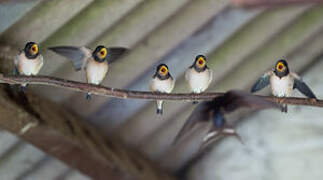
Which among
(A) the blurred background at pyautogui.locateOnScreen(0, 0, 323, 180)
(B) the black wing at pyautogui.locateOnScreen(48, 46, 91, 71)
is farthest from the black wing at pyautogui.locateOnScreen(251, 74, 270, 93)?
(B) the black wing at pyautogui.locateOnScreen(48, 46, 91, 71)

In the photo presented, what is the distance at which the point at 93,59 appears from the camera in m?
3.76

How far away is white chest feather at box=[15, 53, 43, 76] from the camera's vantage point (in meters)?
3.56

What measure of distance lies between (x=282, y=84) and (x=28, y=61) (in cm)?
152

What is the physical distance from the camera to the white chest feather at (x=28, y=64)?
3562mm

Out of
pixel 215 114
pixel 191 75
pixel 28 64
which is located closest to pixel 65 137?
pixel 28 64

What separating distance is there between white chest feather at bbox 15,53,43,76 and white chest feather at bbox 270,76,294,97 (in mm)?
1394

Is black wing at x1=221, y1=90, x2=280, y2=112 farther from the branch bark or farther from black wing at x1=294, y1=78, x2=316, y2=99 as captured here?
the branch bark

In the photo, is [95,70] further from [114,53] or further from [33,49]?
[33,49]

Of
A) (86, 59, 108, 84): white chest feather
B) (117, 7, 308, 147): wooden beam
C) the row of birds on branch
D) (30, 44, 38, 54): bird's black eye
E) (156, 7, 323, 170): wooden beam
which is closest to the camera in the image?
the row of birds on branch

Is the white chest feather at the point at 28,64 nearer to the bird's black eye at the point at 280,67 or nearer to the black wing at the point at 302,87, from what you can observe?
the bird's black eye at the point at 280,67

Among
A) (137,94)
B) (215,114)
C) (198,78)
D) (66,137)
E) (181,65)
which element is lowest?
(66,137)

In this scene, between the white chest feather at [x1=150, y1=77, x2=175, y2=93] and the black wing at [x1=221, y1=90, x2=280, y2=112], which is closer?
the black wing at [x1=221, y1=90, x2=280, y2=112]

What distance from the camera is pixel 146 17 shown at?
4027 mm

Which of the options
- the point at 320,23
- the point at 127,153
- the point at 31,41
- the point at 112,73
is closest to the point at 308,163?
the point at 320,23
